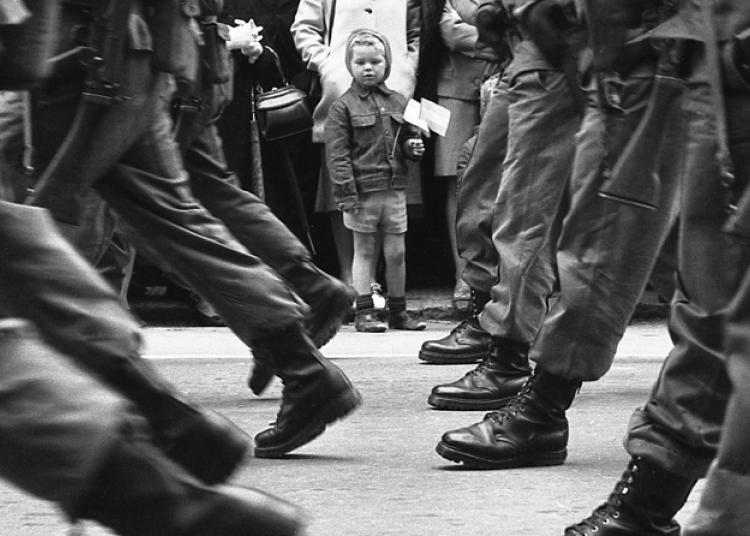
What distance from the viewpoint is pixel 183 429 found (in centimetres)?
307

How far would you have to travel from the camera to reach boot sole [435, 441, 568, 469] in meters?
4.68

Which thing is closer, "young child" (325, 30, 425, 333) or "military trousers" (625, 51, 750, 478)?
"military trousers" (625, 51, 750, 478)

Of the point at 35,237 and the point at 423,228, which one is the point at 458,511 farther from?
the point at 423,228

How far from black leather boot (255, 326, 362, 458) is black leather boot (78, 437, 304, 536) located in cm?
209

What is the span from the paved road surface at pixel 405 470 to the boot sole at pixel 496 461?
0.9 inches

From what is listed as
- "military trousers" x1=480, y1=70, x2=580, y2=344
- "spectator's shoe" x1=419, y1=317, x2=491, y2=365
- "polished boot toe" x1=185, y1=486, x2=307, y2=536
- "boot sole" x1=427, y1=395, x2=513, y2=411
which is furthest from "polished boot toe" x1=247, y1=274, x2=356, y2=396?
"polished boot toe" x1=185, y1=486, x2=307, y2=536

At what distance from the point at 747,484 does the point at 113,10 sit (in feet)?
8.32

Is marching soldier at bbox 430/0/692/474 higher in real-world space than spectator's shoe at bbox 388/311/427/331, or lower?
higher

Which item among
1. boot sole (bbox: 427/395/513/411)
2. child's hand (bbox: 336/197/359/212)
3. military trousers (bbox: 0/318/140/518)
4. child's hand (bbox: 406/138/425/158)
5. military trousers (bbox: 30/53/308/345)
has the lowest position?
child's hand (bbox: 336/197/359/212)

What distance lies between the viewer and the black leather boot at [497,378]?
18.4ft

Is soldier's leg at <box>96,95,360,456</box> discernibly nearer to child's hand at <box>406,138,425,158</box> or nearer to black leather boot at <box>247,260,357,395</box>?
black leather boot at <box>247,260,357,395</box>

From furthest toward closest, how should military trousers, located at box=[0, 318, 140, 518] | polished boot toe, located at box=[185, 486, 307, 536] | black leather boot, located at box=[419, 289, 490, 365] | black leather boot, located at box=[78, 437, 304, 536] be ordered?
black leather boot, located at box=[419, 289, 490, 365]
polished boot toe, located at box=[185, 486, 307, 536]
black leather boot, located at box=[78, 437, 304, 536]
military trousers, located at box=[0, 318, 140, 518]

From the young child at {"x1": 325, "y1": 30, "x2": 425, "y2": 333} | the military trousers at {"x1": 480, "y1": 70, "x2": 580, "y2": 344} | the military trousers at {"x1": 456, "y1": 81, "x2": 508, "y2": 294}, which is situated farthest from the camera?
the young child at {"x1": 325, "y1": 30, "x2": 425, "y2": 333}

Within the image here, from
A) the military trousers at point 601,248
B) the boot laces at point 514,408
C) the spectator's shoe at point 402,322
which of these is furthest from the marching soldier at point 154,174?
the spectator's shoe at point 402,322
